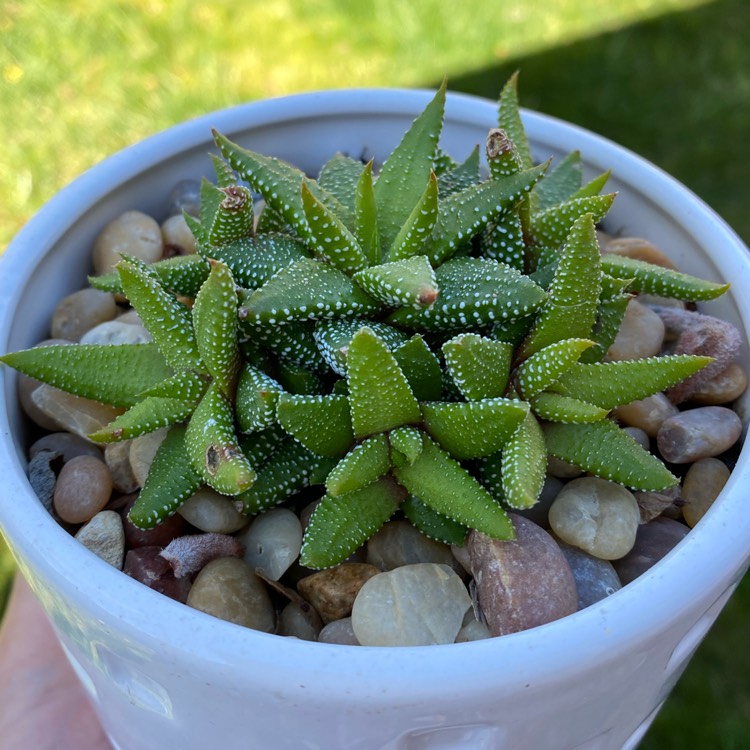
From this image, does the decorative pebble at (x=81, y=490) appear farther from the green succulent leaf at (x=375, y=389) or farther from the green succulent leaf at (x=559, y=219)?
the green succulent leaf at (x=559, y=219)

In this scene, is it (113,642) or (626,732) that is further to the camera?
(626,732)

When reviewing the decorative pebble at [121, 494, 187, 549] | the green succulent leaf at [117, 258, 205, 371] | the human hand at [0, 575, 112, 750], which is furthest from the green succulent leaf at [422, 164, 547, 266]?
the human hand at [0, 575, 112, 750]

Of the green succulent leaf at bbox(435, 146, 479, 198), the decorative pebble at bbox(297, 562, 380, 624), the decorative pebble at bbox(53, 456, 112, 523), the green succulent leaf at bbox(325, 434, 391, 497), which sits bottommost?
the decorative pebble at bbox(297, 562, 380, 624)

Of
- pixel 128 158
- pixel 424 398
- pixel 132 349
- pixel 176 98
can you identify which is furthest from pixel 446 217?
pixel 176 98

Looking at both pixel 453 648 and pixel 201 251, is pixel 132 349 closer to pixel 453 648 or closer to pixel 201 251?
pixel 201 251

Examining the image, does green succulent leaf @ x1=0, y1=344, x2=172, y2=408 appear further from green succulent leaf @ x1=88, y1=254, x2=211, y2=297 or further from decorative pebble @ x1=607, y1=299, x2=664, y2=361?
decorative pebble @ x1=607, y1=299, x2=664, y2=361

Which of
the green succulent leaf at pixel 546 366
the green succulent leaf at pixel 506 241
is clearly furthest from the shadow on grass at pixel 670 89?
the green succulent leaf at pixel 546 366
